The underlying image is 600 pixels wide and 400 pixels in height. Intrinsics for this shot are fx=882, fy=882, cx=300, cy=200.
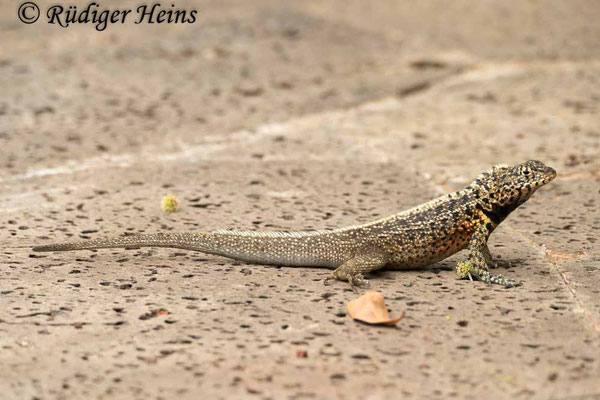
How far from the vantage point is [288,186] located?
6914mm

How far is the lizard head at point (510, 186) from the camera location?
5223 mm

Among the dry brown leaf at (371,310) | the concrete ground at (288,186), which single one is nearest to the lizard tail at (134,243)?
the concrete ground at (288,186)

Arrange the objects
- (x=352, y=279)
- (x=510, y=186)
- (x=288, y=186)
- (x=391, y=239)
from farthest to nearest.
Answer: (x=288, y=186) → (x=510, y=186) → (x=391, y=239) → (x=352, y=279)

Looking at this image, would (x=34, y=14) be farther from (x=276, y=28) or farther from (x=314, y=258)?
(x=314, y=258)

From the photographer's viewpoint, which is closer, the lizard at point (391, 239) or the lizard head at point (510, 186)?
the lizard at point (391, 239)

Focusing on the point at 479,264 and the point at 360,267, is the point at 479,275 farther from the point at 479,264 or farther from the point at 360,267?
the point at 360,267

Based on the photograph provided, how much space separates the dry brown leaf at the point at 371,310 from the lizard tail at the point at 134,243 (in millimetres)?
1196

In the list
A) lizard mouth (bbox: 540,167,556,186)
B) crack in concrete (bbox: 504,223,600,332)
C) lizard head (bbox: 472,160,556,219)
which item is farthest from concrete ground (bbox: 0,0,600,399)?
lizard mouth (bbox: 540,167,556,186)

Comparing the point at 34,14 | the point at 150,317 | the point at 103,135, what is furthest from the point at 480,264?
the point at 34,14

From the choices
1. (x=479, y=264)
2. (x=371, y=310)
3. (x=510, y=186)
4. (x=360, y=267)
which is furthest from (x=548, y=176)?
(x=371, y=310)

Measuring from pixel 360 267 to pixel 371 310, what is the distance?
0.68m

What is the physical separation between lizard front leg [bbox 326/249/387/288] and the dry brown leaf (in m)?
0.43

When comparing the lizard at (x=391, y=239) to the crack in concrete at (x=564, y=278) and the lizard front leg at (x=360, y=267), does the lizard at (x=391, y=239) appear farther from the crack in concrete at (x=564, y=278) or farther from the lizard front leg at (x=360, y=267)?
the crack in concrete at (x=564, y=278)

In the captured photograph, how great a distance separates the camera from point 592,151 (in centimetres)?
775
